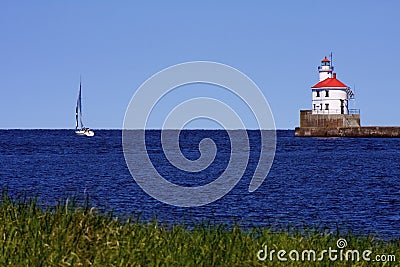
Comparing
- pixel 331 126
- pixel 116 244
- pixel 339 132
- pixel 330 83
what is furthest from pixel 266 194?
Answer: pixel 339 132

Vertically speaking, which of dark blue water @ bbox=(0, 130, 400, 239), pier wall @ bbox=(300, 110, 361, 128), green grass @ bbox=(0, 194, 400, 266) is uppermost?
pier wall @ bbox=(300, 110, 361, 128)

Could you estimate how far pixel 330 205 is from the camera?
30.6m

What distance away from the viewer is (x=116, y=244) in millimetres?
9633

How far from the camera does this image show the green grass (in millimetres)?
8953

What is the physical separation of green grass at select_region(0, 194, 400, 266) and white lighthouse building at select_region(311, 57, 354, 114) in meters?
90.7

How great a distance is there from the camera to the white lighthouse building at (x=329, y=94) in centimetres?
10050

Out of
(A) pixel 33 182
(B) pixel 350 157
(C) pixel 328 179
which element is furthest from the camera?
(B) pixel 350 157

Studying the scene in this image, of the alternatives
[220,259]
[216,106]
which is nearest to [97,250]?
[220,259]

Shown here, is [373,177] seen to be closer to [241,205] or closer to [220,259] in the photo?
[241,205]

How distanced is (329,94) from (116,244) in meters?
93.4

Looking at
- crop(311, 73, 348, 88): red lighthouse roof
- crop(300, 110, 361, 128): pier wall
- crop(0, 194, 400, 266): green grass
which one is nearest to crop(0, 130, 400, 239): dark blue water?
crop(0, 194, 400, 266): green grass

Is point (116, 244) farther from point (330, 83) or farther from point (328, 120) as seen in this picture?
point (328, 120)

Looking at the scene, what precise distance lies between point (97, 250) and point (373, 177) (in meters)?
40.3

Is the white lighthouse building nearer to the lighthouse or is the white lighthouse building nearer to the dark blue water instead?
the lighthouse
